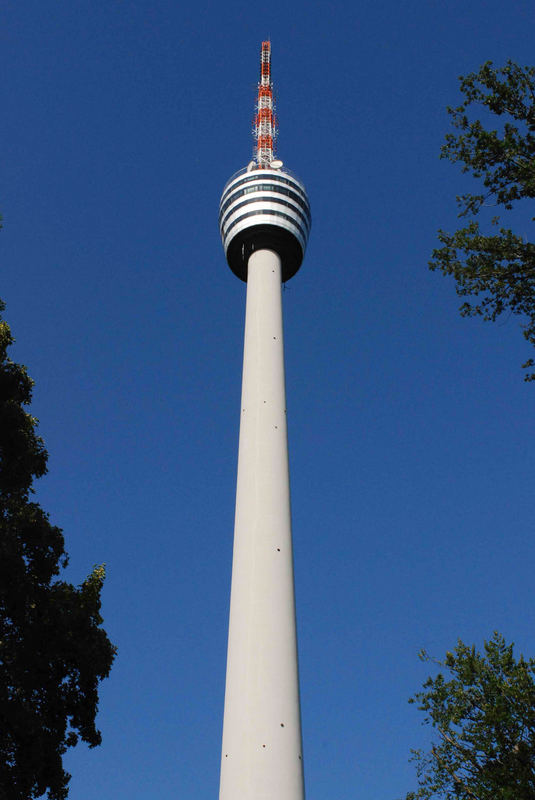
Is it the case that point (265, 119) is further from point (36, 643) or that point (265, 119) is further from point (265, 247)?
point (36, 643)

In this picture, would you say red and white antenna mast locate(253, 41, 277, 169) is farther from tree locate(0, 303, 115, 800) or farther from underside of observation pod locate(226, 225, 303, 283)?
tree locate(0, 303, 115, 800)

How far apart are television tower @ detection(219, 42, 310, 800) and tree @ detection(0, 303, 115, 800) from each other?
12.0 metres

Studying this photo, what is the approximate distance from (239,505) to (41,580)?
845 inches

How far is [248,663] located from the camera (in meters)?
37.7

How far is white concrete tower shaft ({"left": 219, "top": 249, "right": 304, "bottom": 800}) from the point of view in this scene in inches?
1353

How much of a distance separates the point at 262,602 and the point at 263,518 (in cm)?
546

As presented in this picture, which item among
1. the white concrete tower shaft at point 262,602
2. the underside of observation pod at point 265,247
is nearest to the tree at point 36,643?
the white concrete tower shaft at point 262,602

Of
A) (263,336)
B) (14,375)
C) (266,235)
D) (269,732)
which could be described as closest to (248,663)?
(269,732)

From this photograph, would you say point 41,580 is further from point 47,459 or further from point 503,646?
point 503,646

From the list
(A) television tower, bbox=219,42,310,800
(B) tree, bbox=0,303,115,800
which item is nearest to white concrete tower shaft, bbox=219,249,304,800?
(A) television tower, bbox=219,42,310,800

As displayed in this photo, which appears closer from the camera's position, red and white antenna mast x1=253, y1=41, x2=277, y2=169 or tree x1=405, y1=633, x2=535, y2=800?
tree x1=405, y1=633, x2=535, y2=800

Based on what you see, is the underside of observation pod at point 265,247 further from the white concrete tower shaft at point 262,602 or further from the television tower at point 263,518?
the white concrete tower shaft at point 262,602

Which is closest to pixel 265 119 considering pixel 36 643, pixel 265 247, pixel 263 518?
pixel 265 247

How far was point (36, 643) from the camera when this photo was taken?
2384 cm
